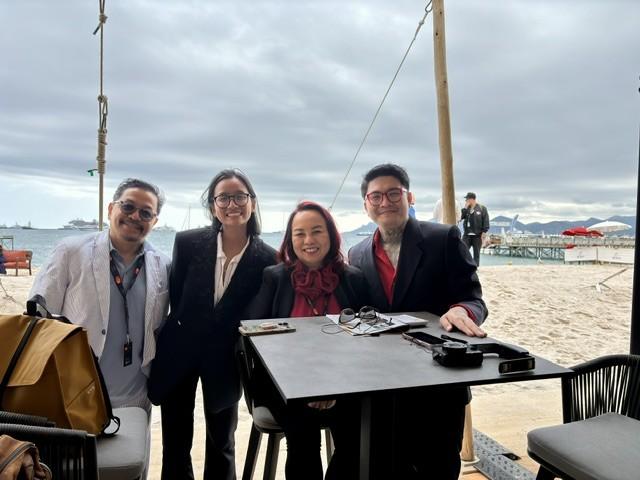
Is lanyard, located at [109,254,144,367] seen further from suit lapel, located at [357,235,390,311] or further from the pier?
the pier

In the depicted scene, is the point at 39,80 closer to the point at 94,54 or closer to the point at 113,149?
the point at 94,54

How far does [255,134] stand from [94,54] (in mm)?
1800

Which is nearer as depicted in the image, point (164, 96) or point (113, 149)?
point (113, 149)

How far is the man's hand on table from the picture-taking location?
5.23ft

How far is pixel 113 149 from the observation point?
7.72 ft

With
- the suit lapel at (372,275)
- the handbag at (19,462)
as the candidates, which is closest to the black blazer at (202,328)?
the suit lapel at (372,275)

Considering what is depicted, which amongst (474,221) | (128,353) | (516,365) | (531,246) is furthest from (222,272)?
(531,246)

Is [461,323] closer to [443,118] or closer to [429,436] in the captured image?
[429,436]

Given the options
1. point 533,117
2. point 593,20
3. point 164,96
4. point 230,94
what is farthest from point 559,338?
point 164,96

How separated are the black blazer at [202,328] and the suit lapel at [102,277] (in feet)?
0.95

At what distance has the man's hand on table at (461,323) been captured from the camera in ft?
5.23

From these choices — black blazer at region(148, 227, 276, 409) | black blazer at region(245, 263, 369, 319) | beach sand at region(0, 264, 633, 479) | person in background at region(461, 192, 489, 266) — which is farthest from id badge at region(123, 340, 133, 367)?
person in background at region(461, 192, 489, 266)

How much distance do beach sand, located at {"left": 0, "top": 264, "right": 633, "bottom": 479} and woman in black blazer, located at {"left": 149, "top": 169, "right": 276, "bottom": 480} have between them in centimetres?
37

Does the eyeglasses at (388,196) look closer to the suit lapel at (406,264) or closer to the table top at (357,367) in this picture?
Answer: the suit lapel at (406,264)
